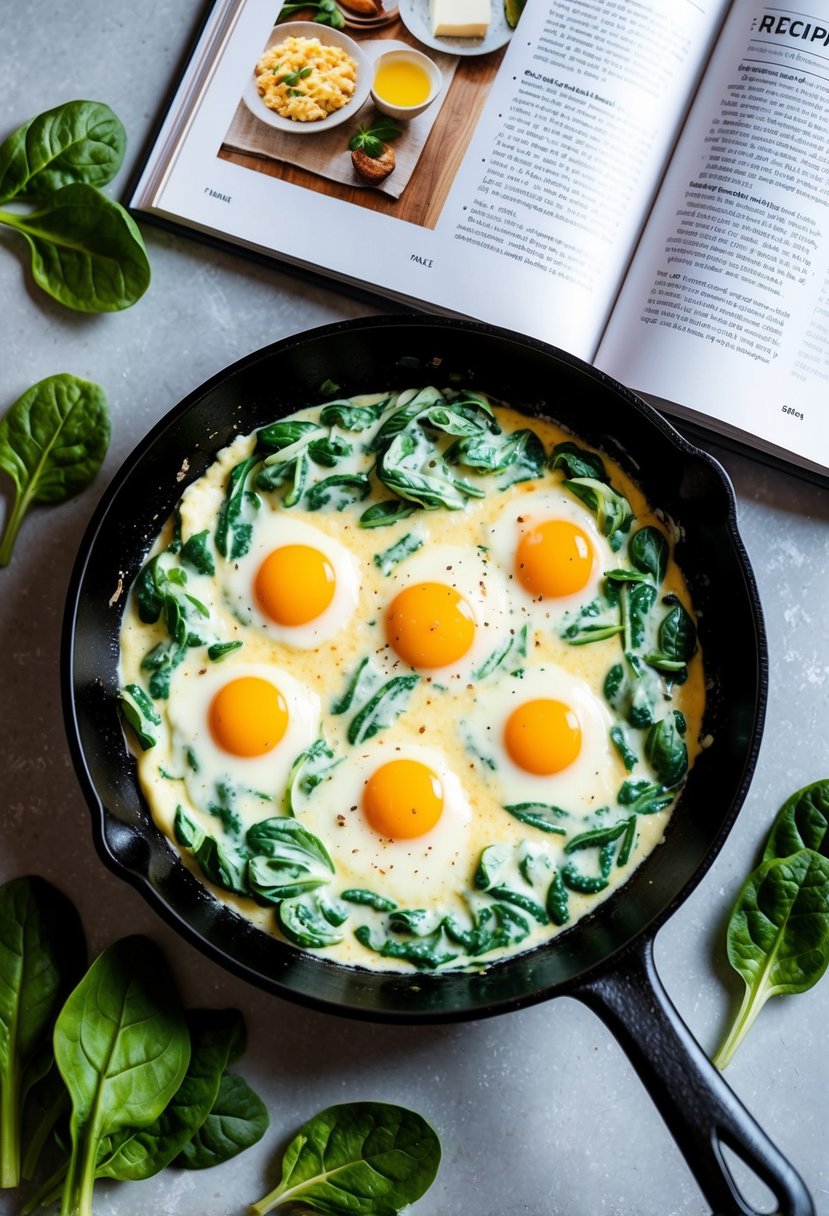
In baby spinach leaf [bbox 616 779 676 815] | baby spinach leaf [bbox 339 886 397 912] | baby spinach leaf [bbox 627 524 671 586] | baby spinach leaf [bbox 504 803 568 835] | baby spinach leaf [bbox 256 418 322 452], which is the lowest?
baby spinach leaf [bbox 339 886 397 912]

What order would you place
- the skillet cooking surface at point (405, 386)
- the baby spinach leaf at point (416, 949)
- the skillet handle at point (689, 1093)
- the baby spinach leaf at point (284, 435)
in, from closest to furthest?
the skillet handle at point (689, 1093) → the skillet cooking surface at point (405, 386) → the baby spinach leaf at point (416, 949) → the baby spinach leaf at point (284, 435)

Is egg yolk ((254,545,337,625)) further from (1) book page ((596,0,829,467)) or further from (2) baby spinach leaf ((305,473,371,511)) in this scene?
(1) book page ((596,0,829,467))

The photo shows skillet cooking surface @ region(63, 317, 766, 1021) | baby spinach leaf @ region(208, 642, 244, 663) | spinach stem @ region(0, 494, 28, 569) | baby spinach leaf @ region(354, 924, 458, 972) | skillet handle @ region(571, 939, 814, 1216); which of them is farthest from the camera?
spinach stem @ region(0, 494, 28, 569)

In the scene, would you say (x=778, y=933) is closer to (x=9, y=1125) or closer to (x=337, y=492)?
(x=337, y=492)

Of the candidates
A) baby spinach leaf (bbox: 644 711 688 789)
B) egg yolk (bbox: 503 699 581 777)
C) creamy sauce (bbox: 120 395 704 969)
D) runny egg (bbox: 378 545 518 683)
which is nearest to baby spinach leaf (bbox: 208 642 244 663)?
creamy sauce (bbox: 120 395 704 969)

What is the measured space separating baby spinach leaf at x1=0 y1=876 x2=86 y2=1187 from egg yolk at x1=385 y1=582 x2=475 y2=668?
1.08 meters

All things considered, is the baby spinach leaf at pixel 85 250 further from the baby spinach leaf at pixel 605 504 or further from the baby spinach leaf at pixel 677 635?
the baby spinach leaf at pixel 677 635

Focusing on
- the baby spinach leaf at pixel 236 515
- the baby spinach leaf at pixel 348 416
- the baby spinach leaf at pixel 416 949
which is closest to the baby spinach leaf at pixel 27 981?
the baby spinach leaf at pixel 416 949

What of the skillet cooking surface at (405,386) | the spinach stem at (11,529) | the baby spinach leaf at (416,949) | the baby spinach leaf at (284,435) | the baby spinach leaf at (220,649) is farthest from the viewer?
the spinach stem at (11,529)

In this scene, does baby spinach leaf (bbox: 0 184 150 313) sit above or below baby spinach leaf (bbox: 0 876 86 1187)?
above

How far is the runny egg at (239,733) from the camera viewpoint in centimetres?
258

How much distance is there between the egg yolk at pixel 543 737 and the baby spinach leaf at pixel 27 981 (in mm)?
1192

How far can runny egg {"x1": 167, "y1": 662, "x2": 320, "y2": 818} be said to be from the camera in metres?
2.58

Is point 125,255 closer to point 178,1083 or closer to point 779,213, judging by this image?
point 779,213
